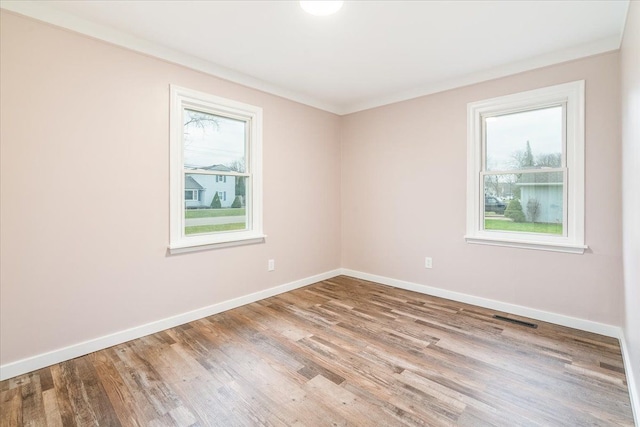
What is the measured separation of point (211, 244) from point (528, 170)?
329 centimetres

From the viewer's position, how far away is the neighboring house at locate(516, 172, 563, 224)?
2.96m

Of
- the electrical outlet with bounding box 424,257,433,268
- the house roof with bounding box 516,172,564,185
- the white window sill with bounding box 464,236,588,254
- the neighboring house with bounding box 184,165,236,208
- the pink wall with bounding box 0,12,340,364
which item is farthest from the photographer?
the electrical outlet with bounding box 424,257,433,268

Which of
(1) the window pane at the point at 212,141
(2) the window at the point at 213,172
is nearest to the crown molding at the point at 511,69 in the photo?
(2) the window at the point at 213,172

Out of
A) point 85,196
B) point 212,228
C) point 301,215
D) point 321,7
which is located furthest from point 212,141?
point 321,7

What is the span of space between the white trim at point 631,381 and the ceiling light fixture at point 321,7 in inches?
111

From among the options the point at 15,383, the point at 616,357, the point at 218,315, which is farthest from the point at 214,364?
the point at 616,357

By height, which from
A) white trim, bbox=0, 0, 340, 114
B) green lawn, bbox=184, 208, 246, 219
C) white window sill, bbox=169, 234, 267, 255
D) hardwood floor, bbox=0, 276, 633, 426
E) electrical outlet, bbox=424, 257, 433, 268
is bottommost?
hardwood floor, bbox=0, 276, 633, 426

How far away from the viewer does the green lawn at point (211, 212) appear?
3.07 metres

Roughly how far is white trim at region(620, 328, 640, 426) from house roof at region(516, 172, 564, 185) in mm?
1358

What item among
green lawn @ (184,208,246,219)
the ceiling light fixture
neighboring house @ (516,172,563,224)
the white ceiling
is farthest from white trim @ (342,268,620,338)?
the ceiling light fixture

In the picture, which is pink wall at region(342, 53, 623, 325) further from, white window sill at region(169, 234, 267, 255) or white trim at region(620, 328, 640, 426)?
white window sill at region(169, 234, 267, 255)

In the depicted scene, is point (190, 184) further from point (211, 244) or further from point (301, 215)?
point (301, 215)

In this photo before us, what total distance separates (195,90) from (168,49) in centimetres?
39

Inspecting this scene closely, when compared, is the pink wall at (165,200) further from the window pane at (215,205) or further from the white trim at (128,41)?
the window pane at (215,205)
